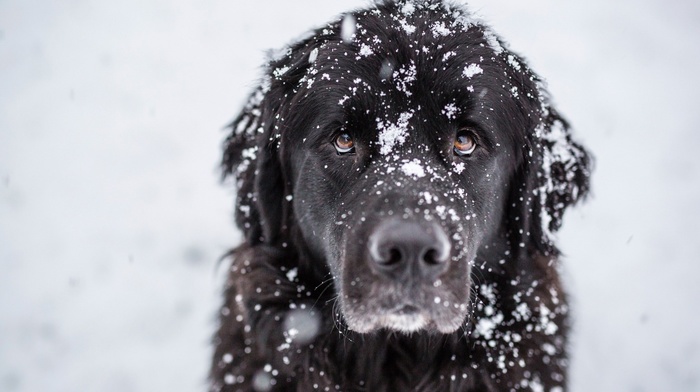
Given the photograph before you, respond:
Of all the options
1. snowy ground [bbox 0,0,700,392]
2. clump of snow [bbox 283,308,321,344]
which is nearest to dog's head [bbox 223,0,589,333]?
clump of snow [bbox 283,308,321,344]

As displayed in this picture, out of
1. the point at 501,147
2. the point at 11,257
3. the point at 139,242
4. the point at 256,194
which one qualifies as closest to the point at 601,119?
the point at 501,147

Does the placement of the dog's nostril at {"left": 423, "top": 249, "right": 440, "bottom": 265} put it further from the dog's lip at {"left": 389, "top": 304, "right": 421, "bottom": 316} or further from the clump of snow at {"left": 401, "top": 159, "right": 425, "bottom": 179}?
the clump of snow at {"left": 401, "top": 159, "right": 425, "bottom": 179}

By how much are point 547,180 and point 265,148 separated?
1.55 metres

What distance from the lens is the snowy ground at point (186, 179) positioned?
13.8 feet

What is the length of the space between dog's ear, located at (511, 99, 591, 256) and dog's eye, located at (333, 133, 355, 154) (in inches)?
37.3

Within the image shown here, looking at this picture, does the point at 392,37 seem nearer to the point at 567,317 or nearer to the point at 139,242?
the point at 567,317

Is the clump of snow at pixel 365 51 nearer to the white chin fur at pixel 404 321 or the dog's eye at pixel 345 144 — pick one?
the dog's eye at pixel 345 144

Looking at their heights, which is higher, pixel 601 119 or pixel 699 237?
pixel 601 119

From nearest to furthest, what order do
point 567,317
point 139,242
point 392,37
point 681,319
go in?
point 392,37 < point 567,317 < point 681,319 < point 139,242

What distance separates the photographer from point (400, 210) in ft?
7.11

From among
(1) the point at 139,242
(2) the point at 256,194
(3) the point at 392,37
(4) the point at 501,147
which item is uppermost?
(3) the point at 392,37

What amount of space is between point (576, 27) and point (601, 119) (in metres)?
1.49

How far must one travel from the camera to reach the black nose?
2043 millimetres

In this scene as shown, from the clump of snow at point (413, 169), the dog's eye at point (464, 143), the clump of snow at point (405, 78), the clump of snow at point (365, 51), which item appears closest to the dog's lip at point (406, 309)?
the clump of snow at point (413, 169)
